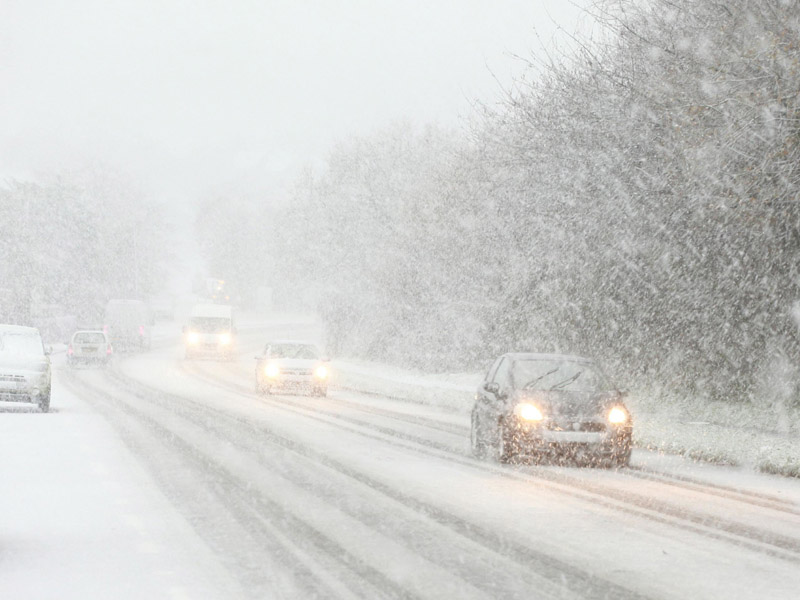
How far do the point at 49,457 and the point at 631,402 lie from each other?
16330 millimetres

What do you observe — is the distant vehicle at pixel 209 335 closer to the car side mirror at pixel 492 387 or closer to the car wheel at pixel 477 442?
the car wheel at pixel 477 442

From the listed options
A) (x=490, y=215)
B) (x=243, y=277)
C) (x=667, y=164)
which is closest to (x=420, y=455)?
(x=667, y=164)

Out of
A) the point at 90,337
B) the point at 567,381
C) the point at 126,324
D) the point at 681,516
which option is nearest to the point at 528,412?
the point at 567,381

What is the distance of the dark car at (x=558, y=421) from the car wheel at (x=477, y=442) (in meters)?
0.30

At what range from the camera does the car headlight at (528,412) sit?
50.1 ft

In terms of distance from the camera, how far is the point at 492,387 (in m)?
16.5

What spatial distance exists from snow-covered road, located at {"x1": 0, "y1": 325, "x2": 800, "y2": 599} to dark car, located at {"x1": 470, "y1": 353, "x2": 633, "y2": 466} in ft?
1.07

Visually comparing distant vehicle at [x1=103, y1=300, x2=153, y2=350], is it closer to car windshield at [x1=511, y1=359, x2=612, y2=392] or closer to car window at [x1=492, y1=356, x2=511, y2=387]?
car window at [x1=492, y1=356, x2=511, y2=387]

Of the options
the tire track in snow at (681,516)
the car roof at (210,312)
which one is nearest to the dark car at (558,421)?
the tire track in snow at (681,516)

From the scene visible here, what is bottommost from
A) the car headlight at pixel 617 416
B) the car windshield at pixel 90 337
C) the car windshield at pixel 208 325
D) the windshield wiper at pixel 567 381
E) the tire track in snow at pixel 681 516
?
the tire track in snow at pixel 681 516

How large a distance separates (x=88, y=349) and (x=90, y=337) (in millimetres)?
600

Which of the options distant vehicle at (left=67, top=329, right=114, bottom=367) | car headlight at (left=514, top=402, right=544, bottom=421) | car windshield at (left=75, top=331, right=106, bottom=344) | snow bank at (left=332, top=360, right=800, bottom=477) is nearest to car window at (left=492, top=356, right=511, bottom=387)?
car headlight at (left=514, top=402, right=544, bottom=421)

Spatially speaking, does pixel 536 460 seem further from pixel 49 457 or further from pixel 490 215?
pixel 490 215

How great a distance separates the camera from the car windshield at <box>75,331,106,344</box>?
47.4 m
